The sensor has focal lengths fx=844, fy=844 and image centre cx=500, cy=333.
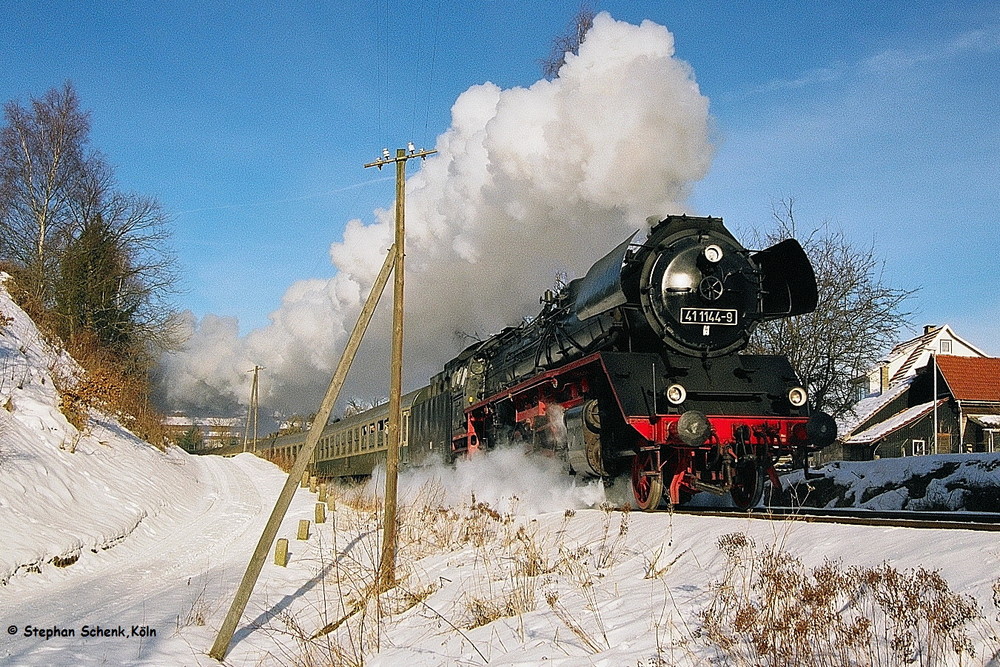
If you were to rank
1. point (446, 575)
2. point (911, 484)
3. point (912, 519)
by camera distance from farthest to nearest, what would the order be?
point (911, 484)
point (446, 575)
point (912, 519)

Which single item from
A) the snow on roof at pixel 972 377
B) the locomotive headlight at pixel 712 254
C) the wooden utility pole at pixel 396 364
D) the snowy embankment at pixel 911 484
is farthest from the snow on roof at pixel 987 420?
the wooden utility pole at pixel 396 364

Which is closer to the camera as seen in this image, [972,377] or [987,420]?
[987,420]

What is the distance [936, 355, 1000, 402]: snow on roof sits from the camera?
3159 centimetres

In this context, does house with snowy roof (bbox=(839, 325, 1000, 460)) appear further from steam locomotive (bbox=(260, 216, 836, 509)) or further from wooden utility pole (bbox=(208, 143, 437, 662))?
wooden utility pole (bbox=(208, 143, 437, 662))

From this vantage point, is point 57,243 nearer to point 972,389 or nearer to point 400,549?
point 400,549

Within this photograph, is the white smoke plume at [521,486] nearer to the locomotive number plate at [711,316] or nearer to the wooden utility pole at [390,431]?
the wooden utility pole at [390,431]

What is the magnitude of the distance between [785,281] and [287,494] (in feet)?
21.0

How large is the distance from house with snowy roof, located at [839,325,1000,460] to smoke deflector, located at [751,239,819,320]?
21.9m

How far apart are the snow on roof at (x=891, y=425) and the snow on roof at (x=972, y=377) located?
2.51 ft

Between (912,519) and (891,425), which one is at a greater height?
(891,425)

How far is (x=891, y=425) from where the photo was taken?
105 feet

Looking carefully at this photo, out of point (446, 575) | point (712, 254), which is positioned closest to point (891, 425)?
point (712, 254)

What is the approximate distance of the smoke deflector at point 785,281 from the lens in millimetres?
10148

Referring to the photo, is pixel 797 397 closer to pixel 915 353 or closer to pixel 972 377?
pixel 972 377
